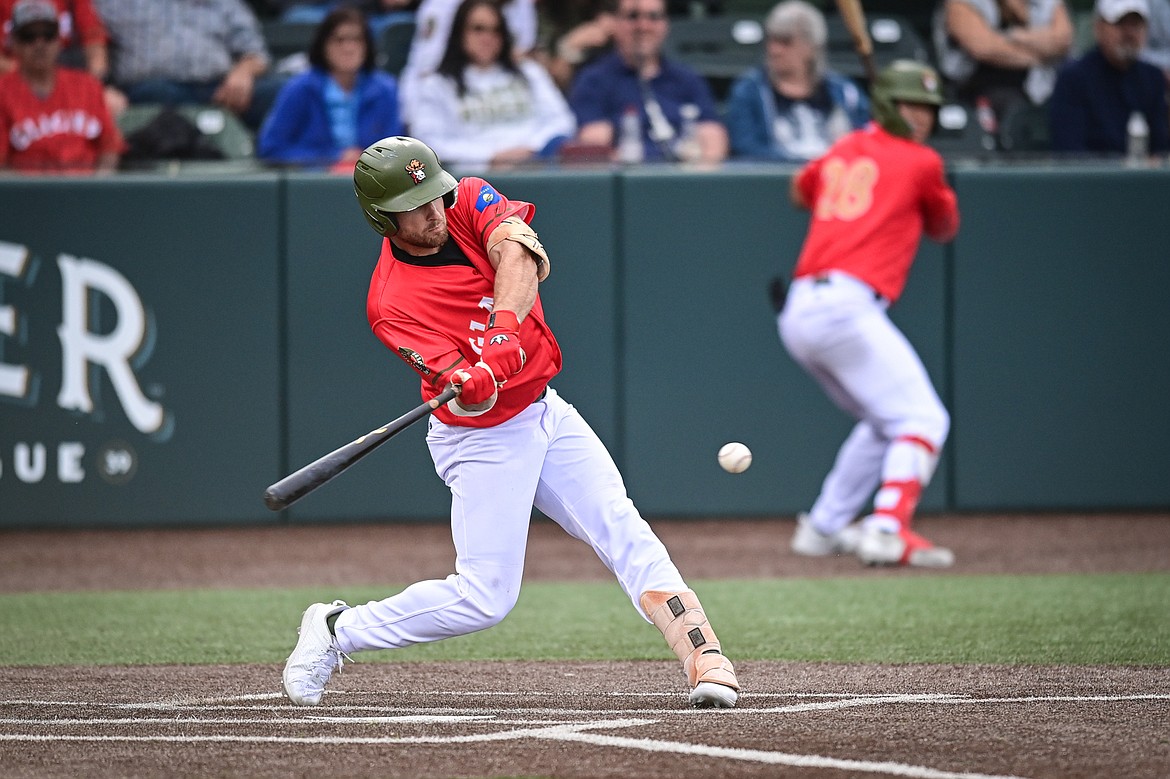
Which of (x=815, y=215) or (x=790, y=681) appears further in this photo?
(x=815, y=215)

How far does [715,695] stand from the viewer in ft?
15.1

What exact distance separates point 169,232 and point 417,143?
530 cm

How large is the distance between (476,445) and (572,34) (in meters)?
7.11

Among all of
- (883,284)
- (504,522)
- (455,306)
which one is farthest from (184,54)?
(504,522)

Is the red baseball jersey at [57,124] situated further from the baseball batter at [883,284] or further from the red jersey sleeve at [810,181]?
the baseball batter at [883,284]

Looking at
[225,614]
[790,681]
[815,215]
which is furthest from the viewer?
[815,215]

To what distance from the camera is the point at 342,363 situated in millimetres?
9680

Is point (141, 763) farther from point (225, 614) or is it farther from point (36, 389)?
point (36, 389)

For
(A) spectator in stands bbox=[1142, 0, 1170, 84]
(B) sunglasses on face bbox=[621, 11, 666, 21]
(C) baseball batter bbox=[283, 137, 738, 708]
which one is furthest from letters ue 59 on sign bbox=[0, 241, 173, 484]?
(A) spectator in stands bbox=[1142, 0, 1170, 84]

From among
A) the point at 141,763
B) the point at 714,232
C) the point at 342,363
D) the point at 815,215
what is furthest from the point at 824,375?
the point at 141,763

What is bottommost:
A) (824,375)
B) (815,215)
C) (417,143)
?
(824,375)

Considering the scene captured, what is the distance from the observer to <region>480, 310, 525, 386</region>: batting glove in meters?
4.42

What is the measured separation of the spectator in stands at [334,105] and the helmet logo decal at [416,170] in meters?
5.14

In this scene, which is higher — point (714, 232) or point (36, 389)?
point (714, 232)
